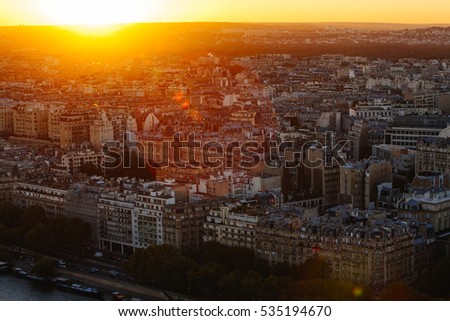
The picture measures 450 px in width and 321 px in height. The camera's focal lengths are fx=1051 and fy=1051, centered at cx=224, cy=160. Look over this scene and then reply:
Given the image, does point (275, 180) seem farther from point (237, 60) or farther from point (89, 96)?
point (237, 60)

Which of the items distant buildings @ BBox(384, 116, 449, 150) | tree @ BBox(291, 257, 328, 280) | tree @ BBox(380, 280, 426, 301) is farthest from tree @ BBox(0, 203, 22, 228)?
distant buildings @ BBox(384, 116, 449, 150)

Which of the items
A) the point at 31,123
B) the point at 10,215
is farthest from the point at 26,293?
the point at 31,123

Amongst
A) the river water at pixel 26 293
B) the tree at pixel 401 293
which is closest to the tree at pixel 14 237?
the river water at pixel 26 293

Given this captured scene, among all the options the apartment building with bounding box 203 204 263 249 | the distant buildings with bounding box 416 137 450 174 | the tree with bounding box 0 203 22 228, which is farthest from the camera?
the distant buildings with bounding box 416 137 450 174

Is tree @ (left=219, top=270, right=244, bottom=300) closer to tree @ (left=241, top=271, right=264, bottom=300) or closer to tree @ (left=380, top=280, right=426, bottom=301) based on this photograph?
tree @ (left=241, top=271, right=264, bottom=300)

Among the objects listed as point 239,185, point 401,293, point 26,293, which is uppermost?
point 239,185

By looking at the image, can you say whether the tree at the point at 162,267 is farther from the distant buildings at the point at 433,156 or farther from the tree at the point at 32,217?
the distant buildings at the point at 433,156

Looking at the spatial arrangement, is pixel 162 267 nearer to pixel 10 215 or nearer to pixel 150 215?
pixel 150 215
